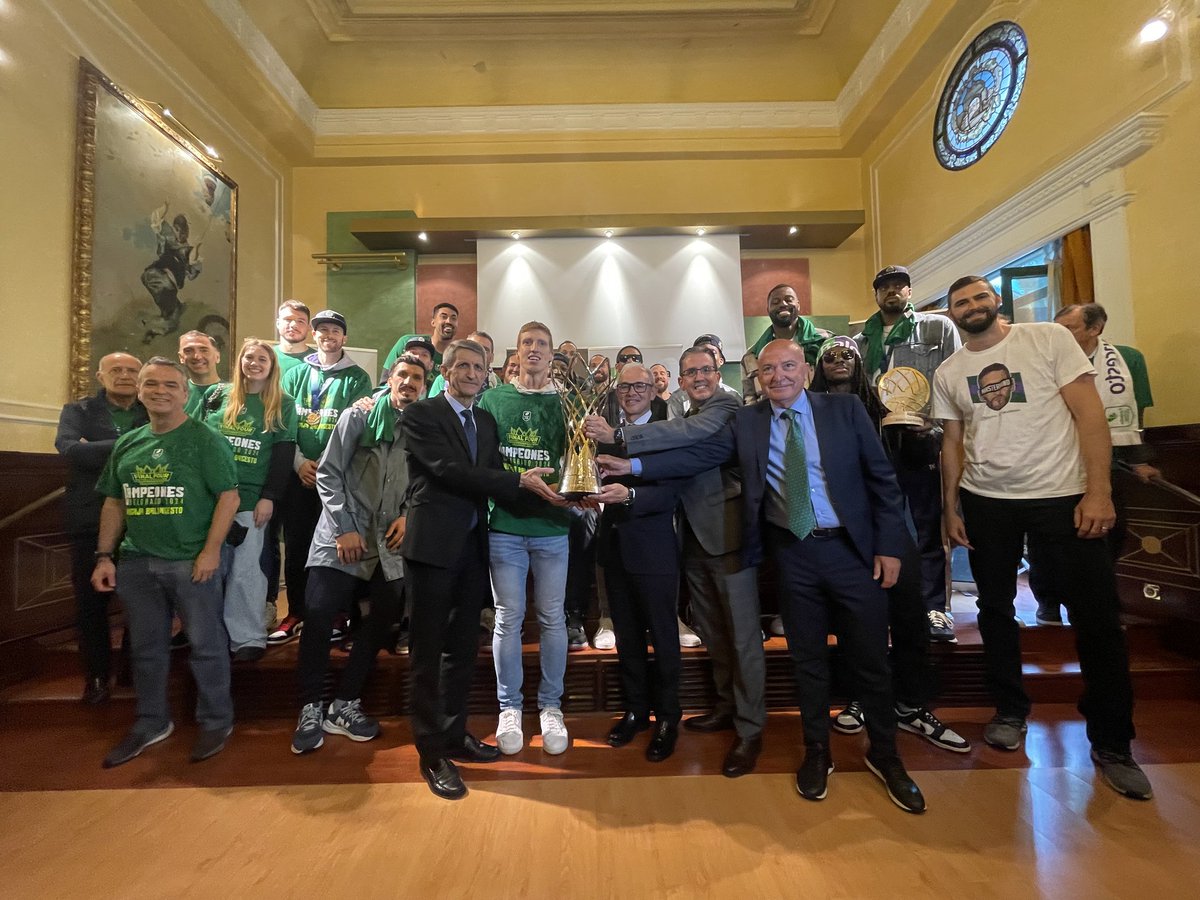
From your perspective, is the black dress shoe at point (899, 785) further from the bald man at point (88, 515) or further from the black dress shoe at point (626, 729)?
the bald man at point (88, 515)

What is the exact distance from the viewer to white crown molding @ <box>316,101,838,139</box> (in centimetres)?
680

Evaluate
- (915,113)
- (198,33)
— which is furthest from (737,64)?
(198,33)

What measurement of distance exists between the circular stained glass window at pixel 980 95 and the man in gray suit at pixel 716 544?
14.6 feet

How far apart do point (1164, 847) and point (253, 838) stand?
2.98m

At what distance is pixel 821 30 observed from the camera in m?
6.34

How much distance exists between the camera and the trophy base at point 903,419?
2576mm

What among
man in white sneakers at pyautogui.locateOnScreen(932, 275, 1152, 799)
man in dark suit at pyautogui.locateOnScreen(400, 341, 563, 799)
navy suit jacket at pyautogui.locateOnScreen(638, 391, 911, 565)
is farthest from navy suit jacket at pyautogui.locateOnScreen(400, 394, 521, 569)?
man in white sneakers at pyautogui.locateOnScreen(932, 275, 1152, 799)

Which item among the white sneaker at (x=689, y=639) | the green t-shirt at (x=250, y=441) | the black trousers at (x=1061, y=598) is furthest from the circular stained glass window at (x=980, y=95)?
the green t-shirt at (x=250, y=441)

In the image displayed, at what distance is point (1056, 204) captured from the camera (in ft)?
13.7

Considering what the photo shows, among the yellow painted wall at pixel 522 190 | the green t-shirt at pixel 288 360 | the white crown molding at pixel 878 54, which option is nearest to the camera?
the green t-shirt at pixel 288 360

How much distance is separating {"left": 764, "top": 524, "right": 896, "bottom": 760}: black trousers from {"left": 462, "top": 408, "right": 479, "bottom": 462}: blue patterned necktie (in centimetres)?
126

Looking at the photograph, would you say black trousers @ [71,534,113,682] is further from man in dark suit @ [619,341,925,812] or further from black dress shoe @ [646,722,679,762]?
man in dark suit @ [619,341,925,812]

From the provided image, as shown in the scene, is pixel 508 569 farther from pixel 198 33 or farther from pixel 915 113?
pixel 915 113

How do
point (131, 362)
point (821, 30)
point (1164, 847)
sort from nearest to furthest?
point (1164, 847)
point (131, 362)
point (821, 30)
